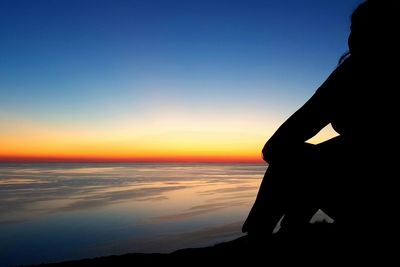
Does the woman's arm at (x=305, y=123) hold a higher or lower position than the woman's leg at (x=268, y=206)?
higher

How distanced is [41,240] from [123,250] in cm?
477

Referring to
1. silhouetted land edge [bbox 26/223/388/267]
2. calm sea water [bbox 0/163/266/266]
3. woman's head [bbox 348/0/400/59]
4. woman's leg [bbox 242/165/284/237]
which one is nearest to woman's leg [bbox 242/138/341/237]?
woman's leg [bbox 242/165/284/237]

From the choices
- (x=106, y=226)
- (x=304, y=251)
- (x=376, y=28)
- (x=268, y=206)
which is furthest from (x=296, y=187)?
(x=106, y=226)

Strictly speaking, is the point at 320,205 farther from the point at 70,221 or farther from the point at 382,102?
the point at 70,221

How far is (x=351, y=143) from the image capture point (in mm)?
1764

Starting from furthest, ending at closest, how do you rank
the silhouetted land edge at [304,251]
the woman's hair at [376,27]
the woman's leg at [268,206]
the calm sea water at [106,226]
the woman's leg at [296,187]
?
the calm sea water at [106,226], the woman's leg at [268,206], the woman's leg at [296,187], the silhouetted land edge at [304,251], the woman's hair at [376,27]

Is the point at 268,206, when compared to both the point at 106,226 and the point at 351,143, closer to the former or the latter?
the point at 351,143

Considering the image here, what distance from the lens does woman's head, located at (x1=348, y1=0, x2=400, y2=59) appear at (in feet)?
5.07

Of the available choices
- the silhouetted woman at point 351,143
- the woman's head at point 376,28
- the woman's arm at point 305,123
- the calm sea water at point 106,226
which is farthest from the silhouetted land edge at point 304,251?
the calm sea water at point 106,226

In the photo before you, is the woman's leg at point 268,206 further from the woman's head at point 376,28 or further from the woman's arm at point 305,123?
the woman's head at point 376,28

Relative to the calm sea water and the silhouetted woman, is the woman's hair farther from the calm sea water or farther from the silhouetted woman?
the calm sea water

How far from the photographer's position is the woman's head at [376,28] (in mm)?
1544

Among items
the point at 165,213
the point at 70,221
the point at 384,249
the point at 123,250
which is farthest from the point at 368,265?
the point at 165,213

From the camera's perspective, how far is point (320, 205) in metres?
2.02
